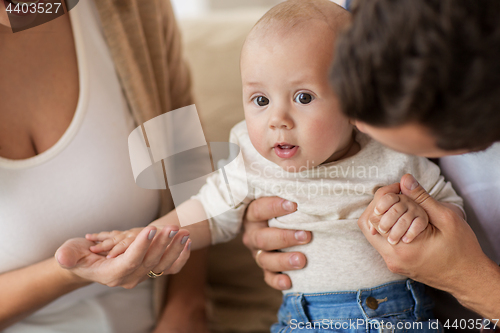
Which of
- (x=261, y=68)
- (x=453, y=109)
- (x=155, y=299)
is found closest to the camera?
(x=453, y=109)

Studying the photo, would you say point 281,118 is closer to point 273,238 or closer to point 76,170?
point 273,238

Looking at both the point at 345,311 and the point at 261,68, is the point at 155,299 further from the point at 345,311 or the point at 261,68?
the point at 261,68

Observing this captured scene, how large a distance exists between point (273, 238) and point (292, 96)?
0.87 ft

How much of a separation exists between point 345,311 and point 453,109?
16.4 inches

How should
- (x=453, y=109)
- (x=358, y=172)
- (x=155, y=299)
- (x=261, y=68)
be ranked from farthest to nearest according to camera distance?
(x=155, y=299) → (x=358, y=172) → (x=261, y=68) → (x=453, y=109)

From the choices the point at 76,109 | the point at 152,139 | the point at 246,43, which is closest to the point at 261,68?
the point at 246,43

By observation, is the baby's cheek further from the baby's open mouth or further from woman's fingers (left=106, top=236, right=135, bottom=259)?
woman's fingers (left=106, top=236, right=135, bottom=259)

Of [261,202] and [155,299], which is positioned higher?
[261,202]

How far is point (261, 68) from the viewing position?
0.48 metres

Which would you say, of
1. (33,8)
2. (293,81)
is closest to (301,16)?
(293,81)

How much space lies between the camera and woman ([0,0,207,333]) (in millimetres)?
545

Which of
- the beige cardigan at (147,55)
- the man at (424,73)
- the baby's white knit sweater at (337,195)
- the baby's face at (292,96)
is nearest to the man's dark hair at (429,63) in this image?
the man at (424,73)

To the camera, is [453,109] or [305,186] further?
[305,186]

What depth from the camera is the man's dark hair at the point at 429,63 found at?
248mm
